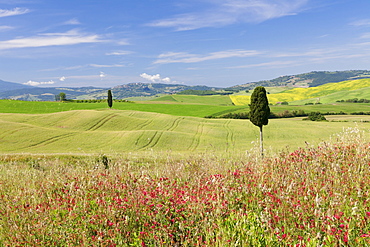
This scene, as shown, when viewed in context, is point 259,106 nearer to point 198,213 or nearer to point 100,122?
point 198,213

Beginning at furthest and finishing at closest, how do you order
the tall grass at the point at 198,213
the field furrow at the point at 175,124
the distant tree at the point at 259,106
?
the field furrow at the point at 175,124 < the distant tree at the point at 259,106 < the tall grass at the point at 198,213

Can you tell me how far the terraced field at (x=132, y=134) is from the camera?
47.8 m

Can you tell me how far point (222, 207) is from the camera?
14.8 ft

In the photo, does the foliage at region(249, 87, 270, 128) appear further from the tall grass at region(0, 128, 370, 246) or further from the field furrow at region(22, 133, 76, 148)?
the field furrow at region(22, 133, 76, 148)

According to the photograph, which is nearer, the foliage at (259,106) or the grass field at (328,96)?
the foliage at (259,106)

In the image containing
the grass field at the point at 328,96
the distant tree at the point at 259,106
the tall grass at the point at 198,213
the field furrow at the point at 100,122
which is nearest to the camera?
the tall grass at the point at 198,213

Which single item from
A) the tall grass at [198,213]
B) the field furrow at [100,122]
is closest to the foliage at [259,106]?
the tall grass at [198,213]

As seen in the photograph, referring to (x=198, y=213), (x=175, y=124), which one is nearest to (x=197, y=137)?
(x=175, y=124)

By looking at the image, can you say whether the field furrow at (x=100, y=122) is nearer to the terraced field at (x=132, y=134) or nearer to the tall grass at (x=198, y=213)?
the terraced field at (x=132, y=134)

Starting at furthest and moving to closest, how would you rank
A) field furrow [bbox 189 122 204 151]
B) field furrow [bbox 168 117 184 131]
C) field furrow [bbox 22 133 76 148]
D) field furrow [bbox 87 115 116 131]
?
field furrow [bbox 168 117 184 131], field furrow [bbox 87 115 116 131], field furrow [bbox 189 122 204 151], field furrow [bbox 22 133 76 148]

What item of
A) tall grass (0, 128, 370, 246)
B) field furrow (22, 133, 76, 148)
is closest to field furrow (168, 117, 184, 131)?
field furrow (22, 133, 76, 148)

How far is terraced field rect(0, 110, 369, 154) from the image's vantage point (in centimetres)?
4778

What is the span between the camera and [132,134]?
176ft

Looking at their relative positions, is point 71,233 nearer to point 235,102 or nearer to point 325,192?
point 325,192
